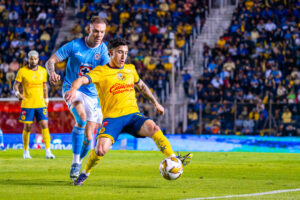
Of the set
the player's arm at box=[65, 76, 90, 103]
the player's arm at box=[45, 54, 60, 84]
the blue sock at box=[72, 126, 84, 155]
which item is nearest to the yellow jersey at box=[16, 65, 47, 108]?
the blue sock at box=[72, 126, 84, 155]

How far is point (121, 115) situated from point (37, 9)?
26795 mm

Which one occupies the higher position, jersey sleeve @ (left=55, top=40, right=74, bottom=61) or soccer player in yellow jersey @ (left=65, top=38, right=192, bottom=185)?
→ jersey sleeve @ (left=55, top=40, right=74, bottom=61)

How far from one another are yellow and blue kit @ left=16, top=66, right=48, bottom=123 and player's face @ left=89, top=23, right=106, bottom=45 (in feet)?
17.2

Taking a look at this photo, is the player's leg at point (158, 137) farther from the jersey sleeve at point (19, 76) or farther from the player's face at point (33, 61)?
the jersey sleeve at point (19, 76)

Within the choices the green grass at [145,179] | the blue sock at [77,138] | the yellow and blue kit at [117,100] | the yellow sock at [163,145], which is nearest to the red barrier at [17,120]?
the green grass at [145,179]

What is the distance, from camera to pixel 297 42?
87.0ft

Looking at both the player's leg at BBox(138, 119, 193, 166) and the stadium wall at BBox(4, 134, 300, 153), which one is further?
the stadium wall at BBox(4, 134, 300, 153)

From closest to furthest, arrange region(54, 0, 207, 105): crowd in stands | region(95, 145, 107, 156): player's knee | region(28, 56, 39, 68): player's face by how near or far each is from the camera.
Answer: region(95, 145, 107, 156): player's knee < region(28, 56, 39, 68): player's face < region(54, 0, 207, 105): crowd in stands

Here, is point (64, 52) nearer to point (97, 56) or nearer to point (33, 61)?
point (97, 56)

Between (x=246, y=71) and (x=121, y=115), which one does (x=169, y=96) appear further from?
(x=121, y=115)

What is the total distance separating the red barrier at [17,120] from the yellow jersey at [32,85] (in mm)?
6108

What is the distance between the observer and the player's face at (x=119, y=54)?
336 inches

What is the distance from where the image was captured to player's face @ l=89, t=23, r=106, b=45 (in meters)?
9.82

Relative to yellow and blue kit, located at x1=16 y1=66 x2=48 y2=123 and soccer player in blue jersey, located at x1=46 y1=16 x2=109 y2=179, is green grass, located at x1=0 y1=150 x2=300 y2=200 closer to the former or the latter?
soccer player in blue jersey, located at x1=46 y1=16 x2=109 y2=179
